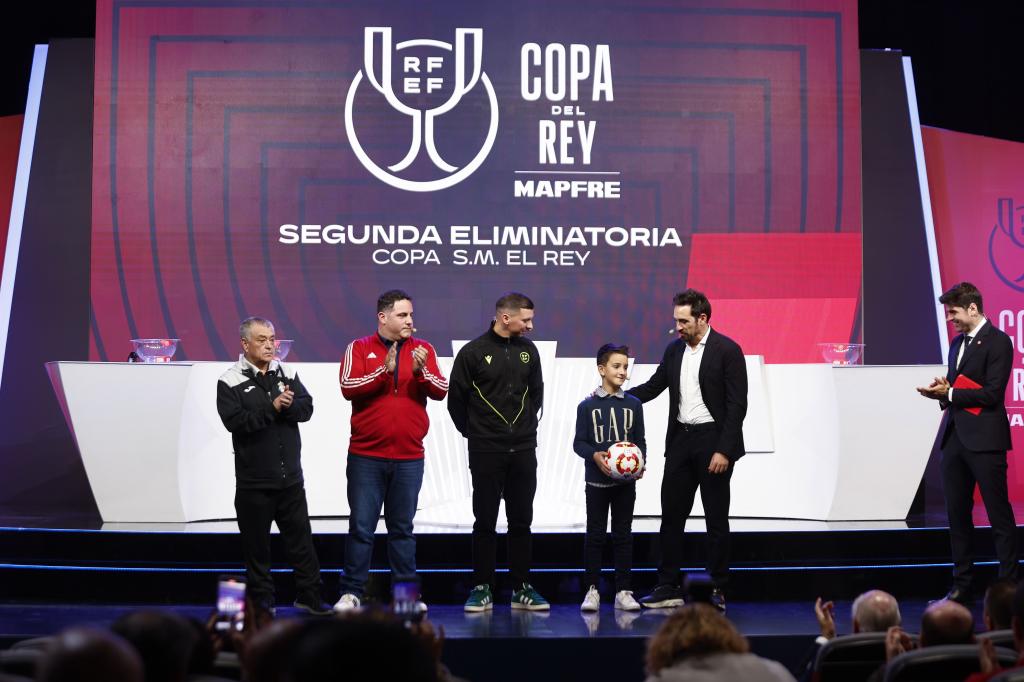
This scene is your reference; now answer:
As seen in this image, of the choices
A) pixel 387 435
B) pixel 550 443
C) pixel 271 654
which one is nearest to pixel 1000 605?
pixel 271 654

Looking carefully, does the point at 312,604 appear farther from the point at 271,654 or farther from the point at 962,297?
the point at 962,297

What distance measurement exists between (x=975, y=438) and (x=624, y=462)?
5.82ft

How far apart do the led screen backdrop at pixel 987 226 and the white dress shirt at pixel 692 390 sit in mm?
3480

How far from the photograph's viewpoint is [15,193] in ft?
24.5

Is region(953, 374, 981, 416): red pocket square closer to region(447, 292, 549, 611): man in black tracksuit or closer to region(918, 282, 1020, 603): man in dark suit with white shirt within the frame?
region(918, 282, 1020, 603): man in dark suit with white shirt

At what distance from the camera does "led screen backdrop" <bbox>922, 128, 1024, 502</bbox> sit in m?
7.80

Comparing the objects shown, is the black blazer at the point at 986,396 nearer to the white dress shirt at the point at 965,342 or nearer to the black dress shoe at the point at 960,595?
the white dress shirt at the point at 965,342

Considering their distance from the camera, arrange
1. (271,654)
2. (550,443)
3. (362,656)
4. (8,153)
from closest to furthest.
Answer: (362,656) → (271,654) → (550,443) → (8,153)

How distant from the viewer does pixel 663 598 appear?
5.01 meters

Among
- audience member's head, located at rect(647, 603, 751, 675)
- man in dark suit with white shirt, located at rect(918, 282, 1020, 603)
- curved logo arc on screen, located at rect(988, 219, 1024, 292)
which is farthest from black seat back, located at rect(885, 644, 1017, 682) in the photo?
curved logo arc on screen, located at rect(988, 219, 1024, 292)

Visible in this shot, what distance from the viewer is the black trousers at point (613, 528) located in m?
5.02

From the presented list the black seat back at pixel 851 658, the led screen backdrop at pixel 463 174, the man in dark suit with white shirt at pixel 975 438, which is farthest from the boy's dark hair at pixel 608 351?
the black seat back at pixel 851 658

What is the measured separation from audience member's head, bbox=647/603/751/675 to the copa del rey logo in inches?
210

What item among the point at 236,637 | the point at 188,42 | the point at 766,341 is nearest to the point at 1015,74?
the point at 766,341
